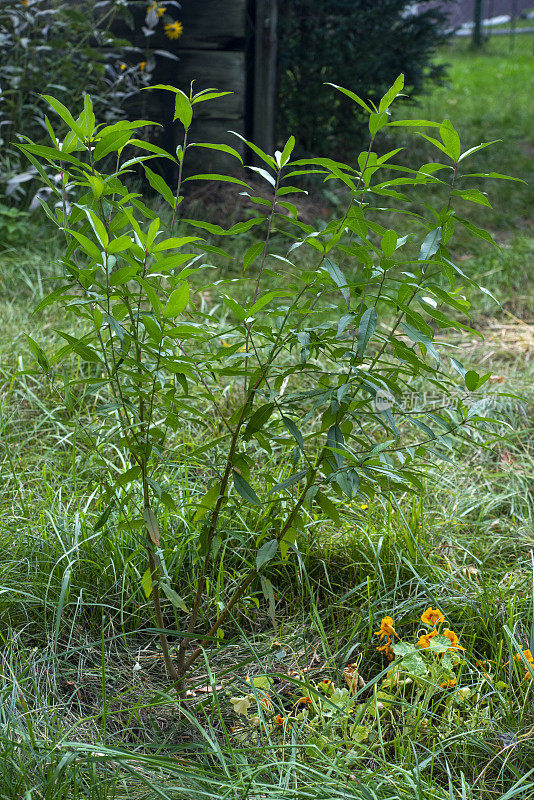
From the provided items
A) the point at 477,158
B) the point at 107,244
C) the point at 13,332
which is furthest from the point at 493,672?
the point at 477,158

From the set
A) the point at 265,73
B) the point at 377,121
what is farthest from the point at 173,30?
the point at 377,121

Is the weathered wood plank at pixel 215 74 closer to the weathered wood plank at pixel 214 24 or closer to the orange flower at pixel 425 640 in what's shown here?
the weathered wood plank at pixel 214 24

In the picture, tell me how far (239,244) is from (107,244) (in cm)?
334

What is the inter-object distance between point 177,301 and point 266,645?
3.19 feet

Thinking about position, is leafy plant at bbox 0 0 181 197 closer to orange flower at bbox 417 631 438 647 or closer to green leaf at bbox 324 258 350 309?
green leaf at bbox 324 258 350 309

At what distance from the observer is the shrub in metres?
5.24

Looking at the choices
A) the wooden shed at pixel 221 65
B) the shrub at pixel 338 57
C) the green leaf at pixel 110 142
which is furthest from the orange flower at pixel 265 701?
the shrub at pixel 338 57

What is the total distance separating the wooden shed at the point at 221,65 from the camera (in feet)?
16.0

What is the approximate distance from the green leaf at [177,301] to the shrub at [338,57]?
4601mm

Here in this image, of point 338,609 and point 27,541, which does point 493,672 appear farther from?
point 27,541

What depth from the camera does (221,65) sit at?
4.91m

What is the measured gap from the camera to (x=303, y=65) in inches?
207

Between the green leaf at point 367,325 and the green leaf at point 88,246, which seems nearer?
the green leaf at point 88,246

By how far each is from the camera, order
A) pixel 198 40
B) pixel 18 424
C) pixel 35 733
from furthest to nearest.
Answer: pixel 198 40, pixel 18 424, pixel 35 733
